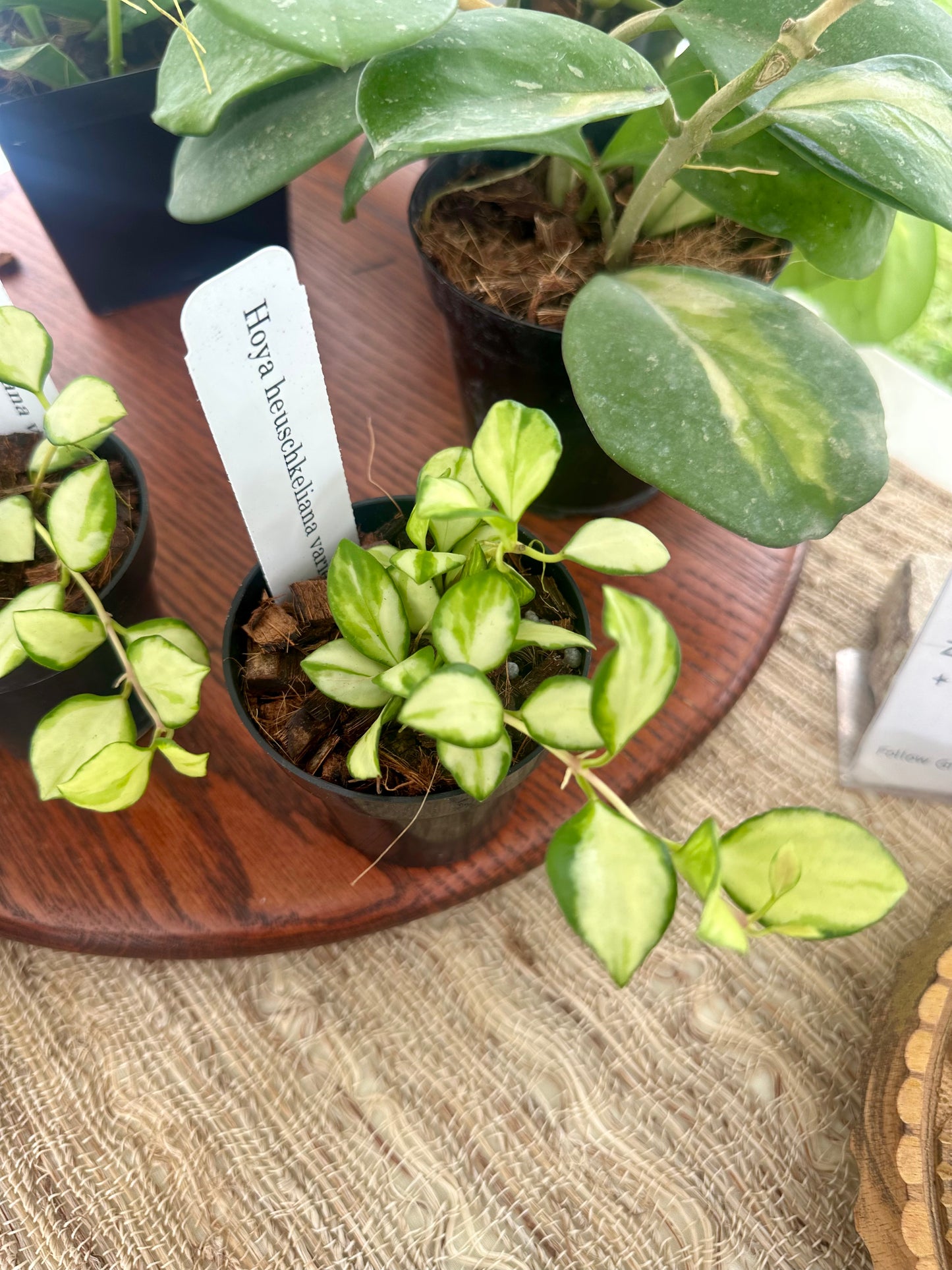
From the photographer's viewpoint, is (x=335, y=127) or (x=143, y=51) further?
(x=143, y=51)

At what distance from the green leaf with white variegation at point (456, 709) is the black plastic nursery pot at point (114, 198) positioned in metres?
0.54

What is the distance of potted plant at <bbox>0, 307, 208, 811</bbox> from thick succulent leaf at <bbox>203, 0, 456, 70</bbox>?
0.53 ft

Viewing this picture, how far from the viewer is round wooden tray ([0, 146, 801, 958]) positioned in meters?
0.51

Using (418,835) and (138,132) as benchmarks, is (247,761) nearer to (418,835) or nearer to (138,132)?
(418,835)

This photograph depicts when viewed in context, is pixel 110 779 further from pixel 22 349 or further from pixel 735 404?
pixel 735 404

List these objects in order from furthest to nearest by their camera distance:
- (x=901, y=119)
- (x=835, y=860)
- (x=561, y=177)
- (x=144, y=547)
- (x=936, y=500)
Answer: (x=936, y=500), (x=561, y=177), (x=144, y=547), (x=901, y=119), (x=835, y=860)

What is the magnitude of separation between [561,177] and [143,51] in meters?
0.34

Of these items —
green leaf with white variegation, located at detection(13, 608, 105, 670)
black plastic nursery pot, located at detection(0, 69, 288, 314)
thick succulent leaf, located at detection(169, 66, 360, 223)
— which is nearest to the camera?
green leaf with white variegation, located at detection(13, 608, 105, 670)

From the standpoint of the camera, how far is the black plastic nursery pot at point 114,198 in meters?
0.59

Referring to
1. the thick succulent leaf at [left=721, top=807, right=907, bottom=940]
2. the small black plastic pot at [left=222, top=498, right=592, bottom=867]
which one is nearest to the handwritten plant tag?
the small black plastic pot at [left=222, top=498, right=592, bottom=867]

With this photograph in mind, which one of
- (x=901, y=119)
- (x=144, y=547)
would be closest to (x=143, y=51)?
(x=144, y=547)

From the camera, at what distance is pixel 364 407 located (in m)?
0.69

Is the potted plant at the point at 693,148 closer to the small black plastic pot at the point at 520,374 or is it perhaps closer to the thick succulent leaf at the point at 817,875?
the small black plastic pot at the point at 520,374

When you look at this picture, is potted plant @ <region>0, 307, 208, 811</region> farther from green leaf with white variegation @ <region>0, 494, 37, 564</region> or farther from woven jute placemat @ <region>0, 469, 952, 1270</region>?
woven jute placemat @ <region>0, 469, 952, 1270</region>
